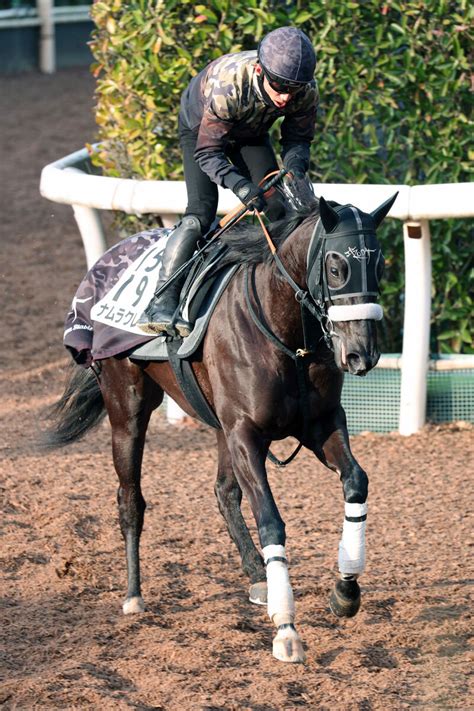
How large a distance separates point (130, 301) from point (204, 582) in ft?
4.19

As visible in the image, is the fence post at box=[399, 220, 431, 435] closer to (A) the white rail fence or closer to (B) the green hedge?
(A) the white rail fence

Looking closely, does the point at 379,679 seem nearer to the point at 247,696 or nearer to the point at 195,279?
the point at 247,696

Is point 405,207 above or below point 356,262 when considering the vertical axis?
below

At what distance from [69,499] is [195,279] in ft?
6.19

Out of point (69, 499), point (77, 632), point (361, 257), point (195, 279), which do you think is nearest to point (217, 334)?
point (195, 279)

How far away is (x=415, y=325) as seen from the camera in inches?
271

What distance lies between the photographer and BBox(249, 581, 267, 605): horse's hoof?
5188 millimetres

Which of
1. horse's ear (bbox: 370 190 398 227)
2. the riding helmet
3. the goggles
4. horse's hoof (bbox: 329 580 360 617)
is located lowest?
horse's hoof (bbox: 329 580 360 617)

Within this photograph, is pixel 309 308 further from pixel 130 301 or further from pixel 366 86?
pixel 366 86

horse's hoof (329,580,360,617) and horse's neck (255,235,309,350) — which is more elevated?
horse's neck (255,235,309,350)

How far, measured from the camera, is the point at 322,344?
4.59 m

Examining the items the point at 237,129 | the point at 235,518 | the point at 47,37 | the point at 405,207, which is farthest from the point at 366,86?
the point at 47,37

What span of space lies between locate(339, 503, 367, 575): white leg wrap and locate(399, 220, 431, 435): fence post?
244 cm

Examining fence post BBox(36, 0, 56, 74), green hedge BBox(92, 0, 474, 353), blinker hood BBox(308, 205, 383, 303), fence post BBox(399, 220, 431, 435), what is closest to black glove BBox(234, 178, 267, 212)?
blinker hood BBox(308, 205, 383, 303)
